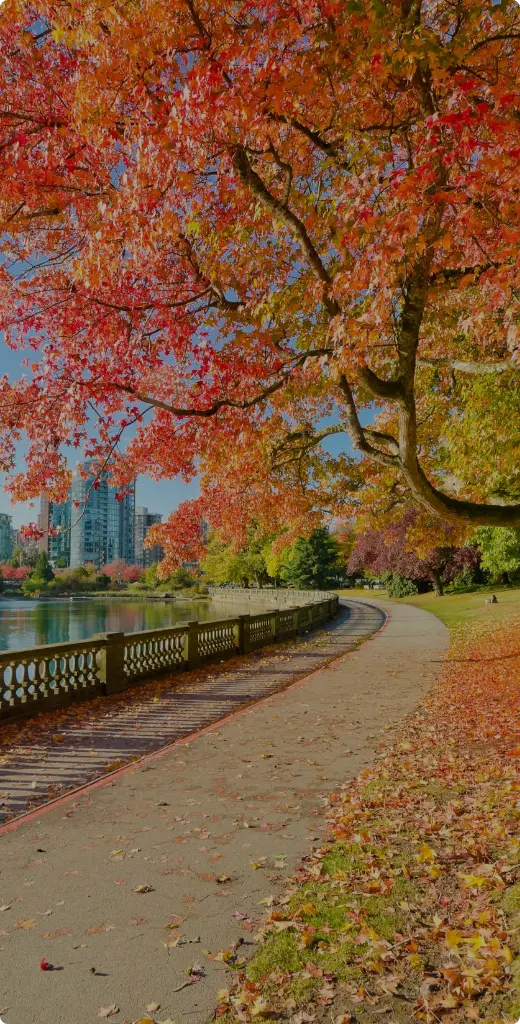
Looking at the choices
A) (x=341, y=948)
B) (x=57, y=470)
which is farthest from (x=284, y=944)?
(x=57, y=470)

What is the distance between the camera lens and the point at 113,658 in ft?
43.6

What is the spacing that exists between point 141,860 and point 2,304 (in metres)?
8.92

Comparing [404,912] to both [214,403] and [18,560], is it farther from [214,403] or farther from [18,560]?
[18,560]

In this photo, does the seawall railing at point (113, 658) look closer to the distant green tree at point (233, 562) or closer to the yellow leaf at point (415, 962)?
the yellow leaf at point (415, 962)

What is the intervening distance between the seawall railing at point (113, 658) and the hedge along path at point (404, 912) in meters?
6.41

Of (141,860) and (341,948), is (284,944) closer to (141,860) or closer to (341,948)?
(341,948)

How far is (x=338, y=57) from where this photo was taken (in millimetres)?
6926

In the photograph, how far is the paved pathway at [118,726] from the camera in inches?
307

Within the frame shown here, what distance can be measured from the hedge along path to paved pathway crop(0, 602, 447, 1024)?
27 cm

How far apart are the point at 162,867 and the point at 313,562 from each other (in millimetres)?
74510

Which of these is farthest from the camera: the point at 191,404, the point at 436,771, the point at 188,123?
the point at 191,404

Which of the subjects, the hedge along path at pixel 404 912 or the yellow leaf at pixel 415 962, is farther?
the yellow leaf at pixel 415 962

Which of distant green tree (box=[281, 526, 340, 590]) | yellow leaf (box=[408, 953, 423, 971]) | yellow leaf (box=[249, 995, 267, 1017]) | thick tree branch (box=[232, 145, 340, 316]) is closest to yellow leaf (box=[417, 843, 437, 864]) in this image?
yellow leaf (box=[408, 953, 423, 971])

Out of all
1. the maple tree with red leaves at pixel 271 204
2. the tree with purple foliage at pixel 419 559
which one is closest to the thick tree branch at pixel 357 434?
the maple tree with red leaves at pixel 271 204
